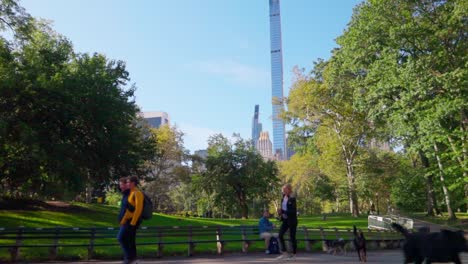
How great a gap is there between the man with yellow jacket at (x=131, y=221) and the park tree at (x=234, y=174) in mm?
46676

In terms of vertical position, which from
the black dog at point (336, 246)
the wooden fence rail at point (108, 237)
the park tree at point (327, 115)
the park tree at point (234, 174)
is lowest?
the black dog at point (336, 246)

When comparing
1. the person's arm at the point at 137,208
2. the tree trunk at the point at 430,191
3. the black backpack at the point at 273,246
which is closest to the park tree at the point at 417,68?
the tree trunk at the point at 430,191

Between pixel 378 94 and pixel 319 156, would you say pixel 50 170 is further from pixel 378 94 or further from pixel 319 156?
pixel 319 156

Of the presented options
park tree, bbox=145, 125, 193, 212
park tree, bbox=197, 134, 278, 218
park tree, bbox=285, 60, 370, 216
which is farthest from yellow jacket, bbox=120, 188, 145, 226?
park tree, bbox=145, 125, 193, 212

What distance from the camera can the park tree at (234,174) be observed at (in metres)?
56.4

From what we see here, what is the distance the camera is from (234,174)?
185 ft

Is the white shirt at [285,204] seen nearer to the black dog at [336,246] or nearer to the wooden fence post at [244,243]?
the wooden fence post at [244,243]

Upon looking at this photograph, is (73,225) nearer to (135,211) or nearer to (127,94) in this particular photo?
(127,94)

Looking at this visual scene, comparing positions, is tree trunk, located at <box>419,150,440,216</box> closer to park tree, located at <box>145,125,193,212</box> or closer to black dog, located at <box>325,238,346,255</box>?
black dog, located at <box>325,238,346,255</box>

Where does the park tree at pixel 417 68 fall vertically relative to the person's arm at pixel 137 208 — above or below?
above

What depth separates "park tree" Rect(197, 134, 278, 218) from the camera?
185 feet

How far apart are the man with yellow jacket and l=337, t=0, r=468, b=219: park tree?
22479 millimetres

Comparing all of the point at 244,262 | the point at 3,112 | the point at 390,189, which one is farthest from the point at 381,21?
the point at 390,189

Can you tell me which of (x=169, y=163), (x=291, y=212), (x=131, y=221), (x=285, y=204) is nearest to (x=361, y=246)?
(x=291, y=212)
